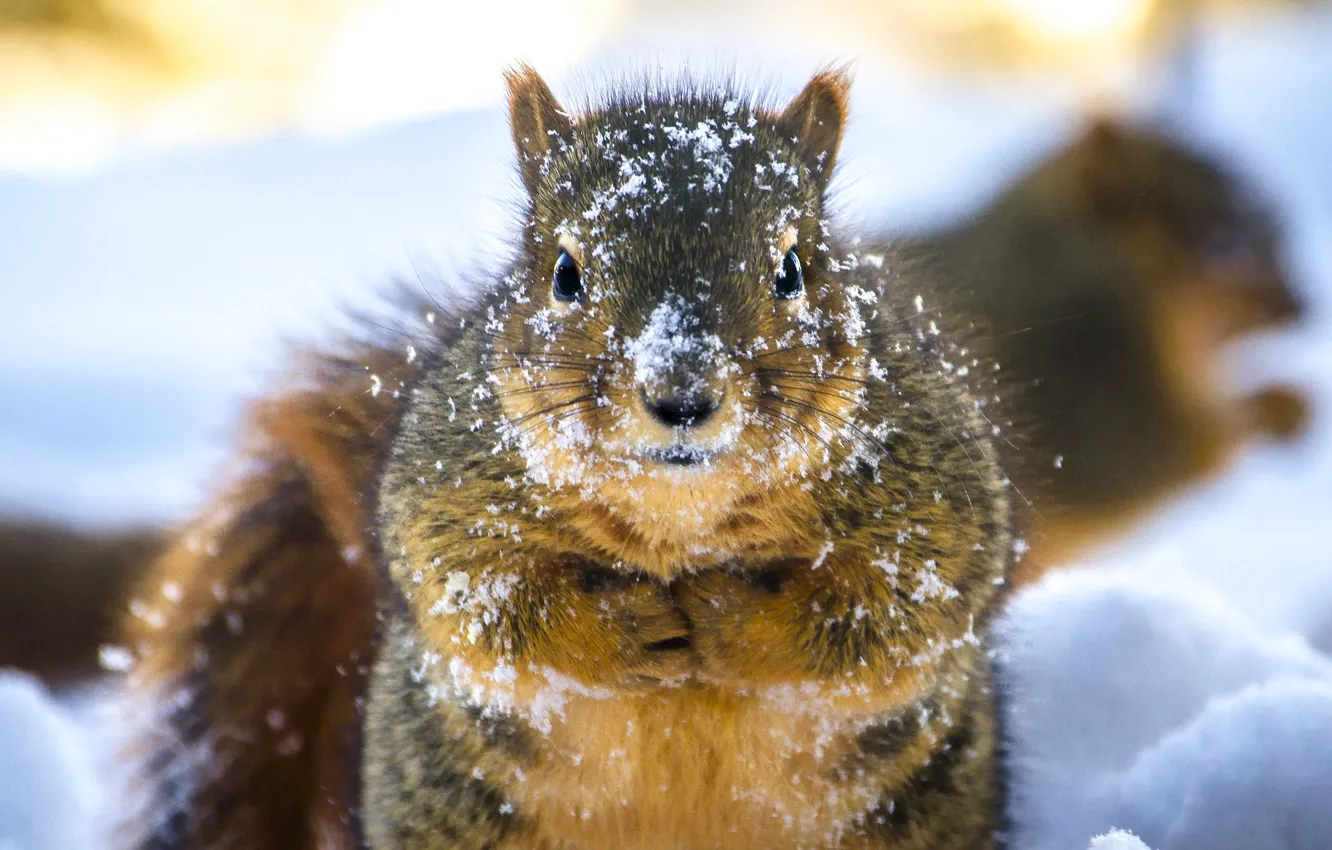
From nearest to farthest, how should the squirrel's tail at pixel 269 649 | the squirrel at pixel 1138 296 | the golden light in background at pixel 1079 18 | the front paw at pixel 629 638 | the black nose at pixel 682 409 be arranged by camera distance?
the black nose at pixel 682 409 → the front paw at pixel 629 638 → the squirrel's tail at pixel 269 649 → the golden light in background at pixel 1079 18 → the squirrel at pixel 1138 296

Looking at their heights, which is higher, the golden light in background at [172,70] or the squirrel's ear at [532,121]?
the golden light in background at [172,70]

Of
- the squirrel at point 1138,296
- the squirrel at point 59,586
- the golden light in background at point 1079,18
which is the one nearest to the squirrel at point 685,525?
the squirrel at point 59,586

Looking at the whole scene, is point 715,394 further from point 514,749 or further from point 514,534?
point 514,749

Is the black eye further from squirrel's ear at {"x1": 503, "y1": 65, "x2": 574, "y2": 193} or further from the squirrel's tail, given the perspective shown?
the squirrel's tail

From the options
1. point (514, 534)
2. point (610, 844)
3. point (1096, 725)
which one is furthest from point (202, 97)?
point (1096, 725)

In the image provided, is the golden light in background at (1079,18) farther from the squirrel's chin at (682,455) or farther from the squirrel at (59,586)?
the squirrel at (59,586)

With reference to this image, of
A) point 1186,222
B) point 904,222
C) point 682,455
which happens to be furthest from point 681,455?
point 1186,222
